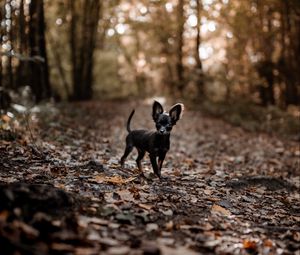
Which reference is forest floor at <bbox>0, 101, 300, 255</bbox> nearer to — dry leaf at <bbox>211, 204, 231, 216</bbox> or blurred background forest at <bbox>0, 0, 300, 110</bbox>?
dry leaf at <bbox>211, 204, 231, 216</bbox>

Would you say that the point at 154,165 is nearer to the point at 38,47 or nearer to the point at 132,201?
the point at 132,201

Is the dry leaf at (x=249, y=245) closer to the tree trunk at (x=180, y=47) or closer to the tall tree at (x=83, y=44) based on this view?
the tall tree at (x=83, y=44)

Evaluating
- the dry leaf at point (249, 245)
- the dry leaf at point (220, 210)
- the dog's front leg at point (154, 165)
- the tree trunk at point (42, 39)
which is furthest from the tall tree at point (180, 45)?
the dry leaf at point (249, 245)

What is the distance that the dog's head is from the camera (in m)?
6.79

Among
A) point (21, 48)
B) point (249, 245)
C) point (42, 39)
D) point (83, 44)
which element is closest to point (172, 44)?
point (83, 44)

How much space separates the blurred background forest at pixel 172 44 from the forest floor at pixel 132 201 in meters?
5.38

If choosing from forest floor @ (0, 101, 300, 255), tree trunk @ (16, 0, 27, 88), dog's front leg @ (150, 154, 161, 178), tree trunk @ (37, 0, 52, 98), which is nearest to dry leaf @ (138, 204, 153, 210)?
forest floor @ (0, 101, 300, 255)

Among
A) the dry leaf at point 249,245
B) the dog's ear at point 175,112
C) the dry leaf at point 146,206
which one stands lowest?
the dry leaf at point 249,245

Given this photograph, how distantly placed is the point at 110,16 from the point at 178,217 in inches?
909

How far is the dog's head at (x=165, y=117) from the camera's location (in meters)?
6.79

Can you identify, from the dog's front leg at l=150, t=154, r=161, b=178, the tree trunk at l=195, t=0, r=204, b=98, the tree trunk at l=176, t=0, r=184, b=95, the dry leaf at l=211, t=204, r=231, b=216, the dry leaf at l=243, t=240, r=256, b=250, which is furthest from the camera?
the tree trunk at l=176, t=0, r=184, b=95

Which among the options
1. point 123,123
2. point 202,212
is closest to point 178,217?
point 202,212

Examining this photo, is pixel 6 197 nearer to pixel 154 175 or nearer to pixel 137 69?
pixel 154 175

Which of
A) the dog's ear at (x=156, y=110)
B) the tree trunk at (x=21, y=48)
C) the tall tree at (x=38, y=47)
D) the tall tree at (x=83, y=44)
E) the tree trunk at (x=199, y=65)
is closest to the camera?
the dog's ear at (x=156, y=110)
